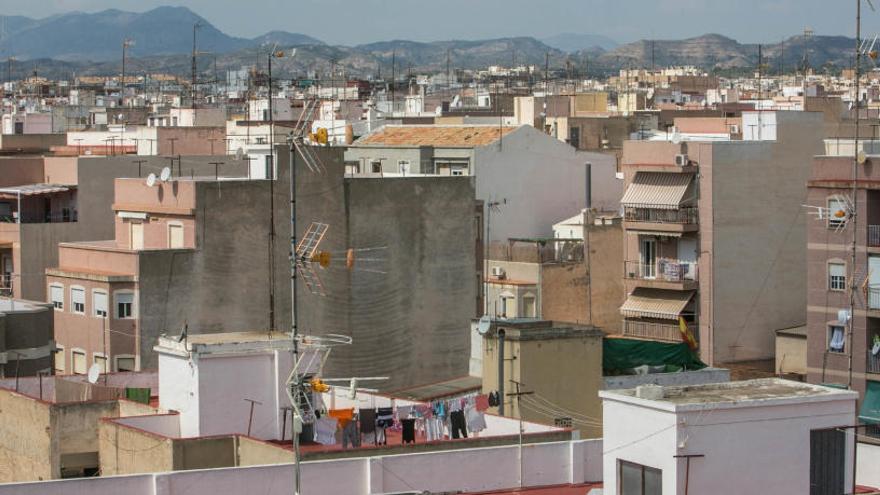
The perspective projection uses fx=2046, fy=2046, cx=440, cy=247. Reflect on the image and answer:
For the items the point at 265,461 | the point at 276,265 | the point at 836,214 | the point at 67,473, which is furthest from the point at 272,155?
the point at 265,461

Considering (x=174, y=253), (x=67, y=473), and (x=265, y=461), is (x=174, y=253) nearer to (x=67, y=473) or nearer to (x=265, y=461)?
(x=67, y=473)

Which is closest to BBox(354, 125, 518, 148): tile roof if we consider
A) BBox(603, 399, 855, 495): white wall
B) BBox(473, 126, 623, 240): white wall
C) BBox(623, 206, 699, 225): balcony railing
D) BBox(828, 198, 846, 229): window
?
BBox(473, 126, 623, 240): white wall

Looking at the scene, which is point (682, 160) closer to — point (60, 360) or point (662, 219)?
point (662, 219)

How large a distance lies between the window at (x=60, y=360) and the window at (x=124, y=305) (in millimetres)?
1632

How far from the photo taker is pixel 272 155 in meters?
37.5

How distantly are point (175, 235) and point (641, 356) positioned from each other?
9915 millimetres

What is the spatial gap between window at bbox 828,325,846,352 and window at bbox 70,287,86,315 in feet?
46.2

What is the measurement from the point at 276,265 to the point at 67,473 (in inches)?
520

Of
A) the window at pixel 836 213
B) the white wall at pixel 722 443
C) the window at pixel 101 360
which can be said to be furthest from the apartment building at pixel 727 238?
the white wall at pixel 722 443

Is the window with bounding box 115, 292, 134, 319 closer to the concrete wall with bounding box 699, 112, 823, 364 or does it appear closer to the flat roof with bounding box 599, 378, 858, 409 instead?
the concrete wall with bounding box 699, 112, 823, 364

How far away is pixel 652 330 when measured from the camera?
4475cm

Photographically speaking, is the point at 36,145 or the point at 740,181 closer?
the point at 740,181

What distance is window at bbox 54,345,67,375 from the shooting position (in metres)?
37.4

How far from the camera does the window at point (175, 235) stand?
3788 cm
